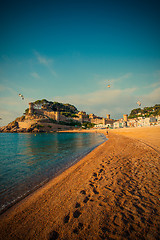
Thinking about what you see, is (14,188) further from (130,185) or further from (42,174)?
(130,185)

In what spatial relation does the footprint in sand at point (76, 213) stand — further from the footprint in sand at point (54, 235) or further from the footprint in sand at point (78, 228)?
the footprint in sand at point (54, 235)

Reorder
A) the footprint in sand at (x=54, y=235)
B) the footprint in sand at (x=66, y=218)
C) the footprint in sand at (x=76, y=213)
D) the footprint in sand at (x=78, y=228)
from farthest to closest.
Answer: the footprint in sand at (x=76, y=213)
the footprint in sand at (x=66, y=218)
the footprint in sand at (x=78, y=228)
the footprint in sand at (x=54, y=235)

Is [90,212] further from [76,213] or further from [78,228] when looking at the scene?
[78,228]

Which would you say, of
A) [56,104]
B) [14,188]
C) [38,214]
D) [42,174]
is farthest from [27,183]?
[56,104]

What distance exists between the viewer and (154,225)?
6.92 ft

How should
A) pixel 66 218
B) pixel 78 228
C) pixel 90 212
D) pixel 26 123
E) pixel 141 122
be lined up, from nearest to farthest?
1. pixel 78 228
2. pixel 66 218
3. pixel 90 212
4. pixel 141 122
5. pixel 26 123

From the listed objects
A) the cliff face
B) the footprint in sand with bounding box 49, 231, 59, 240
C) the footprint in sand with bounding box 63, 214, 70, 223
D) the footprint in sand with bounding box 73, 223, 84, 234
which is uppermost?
the cliff face

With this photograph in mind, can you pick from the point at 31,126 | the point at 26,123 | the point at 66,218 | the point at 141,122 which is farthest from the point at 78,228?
the point at 26,123

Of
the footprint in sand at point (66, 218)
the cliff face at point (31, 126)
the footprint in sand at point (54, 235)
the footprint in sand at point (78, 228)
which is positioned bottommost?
the footprint in sand at point (66, 218)

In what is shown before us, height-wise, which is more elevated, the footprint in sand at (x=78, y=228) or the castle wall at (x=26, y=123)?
the castle wall at (x=26, y=123)

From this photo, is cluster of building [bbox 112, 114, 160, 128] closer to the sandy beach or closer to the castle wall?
the sandy beach

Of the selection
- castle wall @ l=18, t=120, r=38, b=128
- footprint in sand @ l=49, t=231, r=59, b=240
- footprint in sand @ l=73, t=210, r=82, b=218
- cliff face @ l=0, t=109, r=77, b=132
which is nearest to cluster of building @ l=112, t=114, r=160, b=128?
cliff face @ l=0, t=109, r=77, b=132

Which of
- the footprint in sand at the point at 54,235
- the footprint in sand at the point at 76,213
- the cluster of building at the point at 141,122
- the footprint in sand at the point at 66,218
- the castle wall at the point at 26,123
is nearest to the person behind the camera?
the footprint in sand at the point at 54,235

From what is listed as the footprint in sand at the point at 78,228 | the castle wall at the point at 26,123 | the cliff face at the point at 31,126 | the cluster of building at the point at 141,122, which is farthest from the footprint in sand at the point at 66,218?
the castle wall at the point at 26,123
